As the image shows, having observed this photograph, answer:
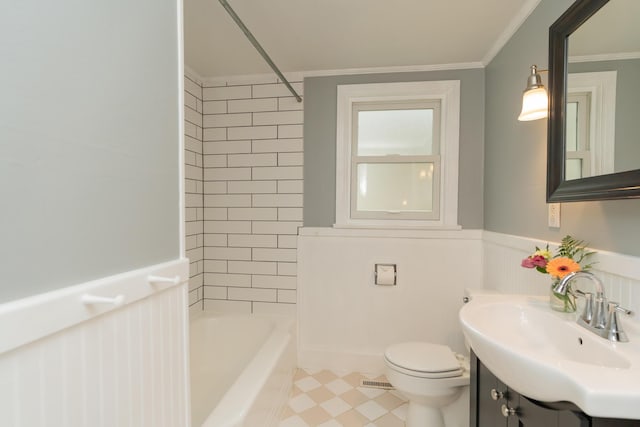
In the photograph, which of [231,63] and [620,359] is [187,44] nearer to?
[231,63]

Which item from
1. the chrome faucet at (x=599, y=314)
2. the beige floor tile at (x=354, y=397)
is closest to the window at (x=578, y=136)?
the chrome faucet at (x=599, y=314)

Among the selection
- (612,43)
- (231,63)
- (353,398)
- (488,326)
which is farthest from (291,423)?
(231,63)

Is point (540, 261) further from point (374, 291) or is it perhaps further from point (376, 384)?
point (376, 384)

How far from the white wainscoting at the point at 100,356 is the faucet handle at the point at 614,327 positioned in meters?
1.31

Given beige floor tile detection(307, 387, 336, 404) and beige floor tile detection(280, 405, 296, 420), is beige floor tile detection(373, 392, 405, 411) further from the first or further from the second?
beige floor tile detection(280, 405, 296, 420)

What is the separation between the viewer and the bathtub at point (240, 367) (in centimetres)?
144

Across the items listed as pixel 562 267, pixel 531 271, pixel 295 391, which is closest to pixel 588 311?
pixel 562 267

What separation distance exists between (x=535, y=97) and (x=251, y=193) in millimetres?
1898

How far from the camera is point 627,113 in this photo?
37.4 inches

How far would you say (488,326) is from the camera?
3.71 feet

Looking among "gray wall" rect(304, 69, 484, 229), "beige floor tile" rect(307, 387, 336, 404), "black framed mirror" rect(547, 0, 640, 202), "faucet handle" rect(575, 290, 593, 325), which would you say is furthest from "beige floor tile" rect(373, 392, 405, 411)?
"black framed mirror" rect(547, 0, 640, 202)

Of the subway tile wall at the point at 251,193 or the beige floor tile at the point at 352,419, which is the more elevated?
the subway tile wall at the point at 251,193

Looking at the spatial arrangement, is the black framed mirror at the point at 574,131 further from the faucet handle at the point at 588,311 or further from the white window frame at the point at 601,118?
the faucet handle at the point at 588,311

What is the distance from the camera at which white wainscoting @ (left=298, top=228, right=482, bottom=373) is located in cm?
226
